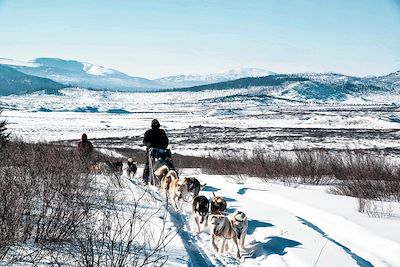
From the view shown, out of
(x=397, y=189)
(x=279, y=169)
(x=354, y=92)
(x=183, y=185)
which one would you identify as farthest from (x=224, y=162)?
Answer: (x=354, y=92)

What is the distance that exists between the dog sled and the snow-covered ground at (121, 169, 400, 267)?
7.28ft

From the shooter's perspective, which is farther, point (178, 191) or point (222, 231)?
point (178, 191)

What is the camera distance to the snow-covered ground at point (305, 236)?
19.1 ft

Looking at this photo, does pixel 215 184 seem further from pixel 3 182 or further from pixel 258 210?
pixel 3 182

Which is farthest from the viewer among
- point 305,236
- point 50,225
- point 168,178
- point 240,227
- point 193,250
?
point 168,178

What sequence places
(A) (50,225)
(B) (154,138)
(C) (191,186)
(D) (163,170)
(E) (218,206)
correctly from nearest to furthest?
(A) (50,225) → (E) (218,206) → (C) (191,186) → (D) (163,170) → (B) (154,138)

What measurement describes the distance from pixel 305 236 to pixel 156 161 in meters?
6.20

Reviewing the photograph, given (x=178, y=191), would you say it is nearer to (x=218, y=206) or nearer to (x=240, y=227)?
(x=218, y=206)

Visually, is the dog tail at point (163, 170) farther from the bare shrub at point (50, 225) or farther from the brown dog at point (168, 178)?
the bare shrub at point (50, 225)

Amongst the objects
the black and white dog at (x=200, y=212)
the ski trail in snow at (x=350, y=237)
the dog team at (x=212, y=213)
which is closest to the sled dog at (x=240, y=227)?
the dog team at (x=212, y=213)

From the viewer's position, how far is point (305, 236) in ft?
22.4

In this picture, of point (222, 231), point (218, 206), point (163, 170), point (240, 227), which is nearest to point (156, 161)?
point (163, 170)

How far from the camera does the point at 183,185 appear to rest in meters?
9.56

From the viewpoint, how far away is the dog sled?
12.1 metres
